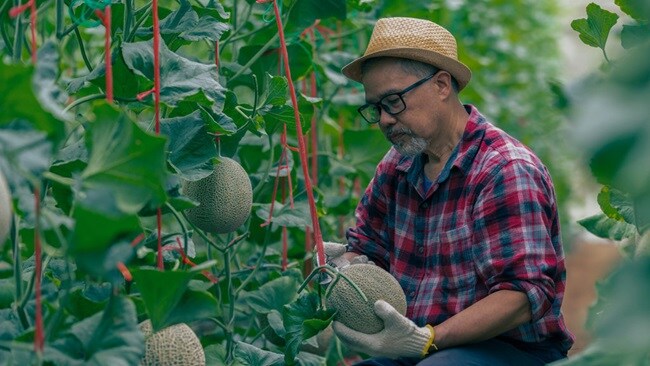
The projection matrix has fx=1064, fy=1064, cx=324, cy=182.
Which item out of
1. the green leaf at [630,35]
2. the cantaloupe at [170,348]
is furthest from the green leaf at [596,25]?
the cantaloupe at [170,348]

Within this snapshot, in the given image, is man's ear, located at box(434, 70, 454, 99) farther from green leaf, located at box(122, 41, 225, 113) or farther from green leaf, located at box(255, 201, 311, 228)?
green leaf, located at box(122, 41, 225, 113)

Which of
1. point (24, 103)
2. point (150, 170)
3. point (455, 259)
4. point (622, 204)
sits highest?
point (24, 103)

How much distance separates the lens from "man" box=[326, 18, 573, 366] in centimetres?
224

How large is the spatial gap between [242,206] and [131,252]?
750 mm

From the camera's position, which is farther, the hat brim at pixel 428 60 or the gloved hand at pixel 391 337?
the hat brim at pixel 428 60

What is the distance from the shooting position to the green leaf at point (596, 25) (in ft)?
7.80

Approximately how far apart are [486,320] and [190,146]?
28.5 inches

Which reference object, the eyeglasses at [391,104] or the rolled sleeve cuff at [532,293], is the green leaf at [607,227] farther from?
the eyeglasses at [391,104]

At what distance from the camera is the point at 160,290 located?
1.67 m

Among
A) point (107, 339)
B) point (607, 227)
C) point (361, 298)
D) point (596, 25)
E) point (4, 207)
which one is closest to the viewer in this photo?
point (4, 207)

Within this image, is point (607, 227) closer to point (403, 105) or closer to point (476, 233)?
point (476, 233)

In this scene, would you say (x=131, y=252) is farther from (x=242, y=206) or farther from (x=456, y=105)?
(x=456, y=105)

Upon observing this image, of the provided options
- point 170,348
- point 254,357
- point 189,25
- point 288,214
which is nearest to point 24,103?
point 170,348

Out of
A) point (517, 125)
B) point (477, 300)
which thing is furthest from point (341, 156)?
point (517, 125)
